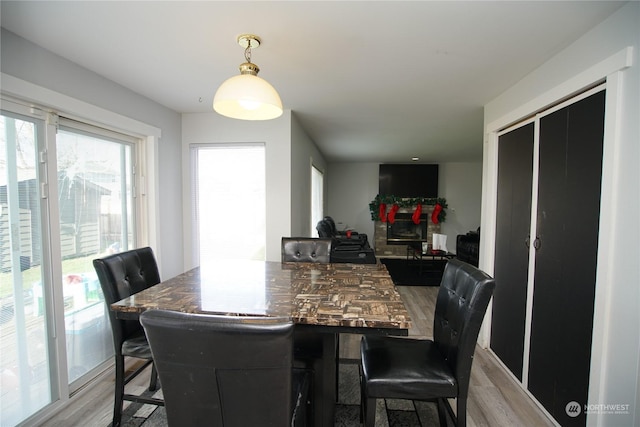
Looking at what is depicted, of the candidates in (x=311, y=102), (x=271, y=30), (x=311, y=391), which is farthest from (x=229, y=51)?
(x=311, y=391)

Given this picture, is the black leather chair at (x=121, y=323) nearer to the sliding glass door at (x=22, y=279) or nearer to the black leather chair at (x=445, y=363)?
the sliding glass door at (x=22, y=279)

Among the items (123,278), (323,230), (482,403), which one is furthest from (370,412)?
(323,230)

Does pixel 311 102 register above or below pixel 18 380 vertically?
above

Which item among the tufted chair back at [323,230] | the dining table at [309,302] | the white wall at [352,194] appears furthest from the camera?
the white wall at [352,194]

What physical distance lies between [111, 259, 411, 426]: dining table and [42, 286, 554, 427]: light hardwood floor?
3.23 feet

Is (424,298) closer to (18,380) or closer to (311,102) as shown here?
(311,102)

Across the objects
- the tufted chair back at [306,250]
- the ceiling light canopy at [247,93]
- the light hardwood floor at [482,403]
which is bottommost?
the light hardwood floor at [482,403]

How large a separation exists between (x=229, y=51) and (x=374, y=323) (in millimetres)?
1746

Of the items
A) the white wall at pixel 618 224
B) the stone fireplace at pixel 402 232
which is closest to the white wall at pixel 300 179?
the white wall at pixel 618 224

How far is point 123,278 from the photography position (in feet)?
5.22

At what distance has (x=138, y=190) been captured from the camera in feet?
8.20

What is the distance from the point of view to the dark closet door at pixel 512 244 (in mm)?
1972

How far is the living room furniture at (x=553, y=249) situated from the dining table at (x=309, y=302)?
104 centimetres

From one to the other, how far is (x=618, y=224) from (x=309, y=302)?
1.50 m
